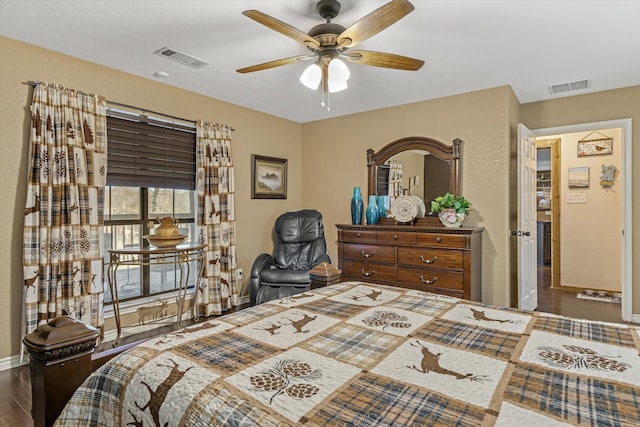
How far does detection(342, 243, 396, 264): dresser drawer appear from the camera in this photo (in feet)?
13.0

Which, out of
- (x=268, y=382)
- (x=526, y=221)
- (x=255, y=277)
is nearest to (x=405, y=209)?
(x=526, y=221)

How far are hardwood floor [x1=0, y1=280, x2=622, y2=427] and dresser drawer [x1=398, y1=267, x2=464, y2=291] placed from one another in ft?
5.37

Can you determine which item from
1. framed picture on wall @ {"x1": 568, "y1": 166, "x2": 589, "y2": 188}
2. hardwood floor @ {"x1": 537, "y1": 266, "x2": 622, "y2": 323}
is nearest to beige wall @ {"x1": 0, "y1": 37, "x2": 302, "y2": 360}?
hardwood floor @ {"x1": 537, "y1": 266, "x2": 622, "y2": 323}

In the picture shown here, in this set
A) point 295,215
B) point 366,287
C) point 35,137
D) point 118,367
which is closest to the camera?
point 118,367

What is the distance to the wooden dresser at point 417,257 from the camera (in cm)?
352

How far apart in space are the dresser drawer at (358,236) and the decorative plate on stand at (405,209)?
0.36 meters

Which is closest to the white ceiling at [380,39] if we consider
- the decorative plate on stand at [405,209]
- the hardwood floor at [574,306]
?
the decorative plate on stand at [405,209]

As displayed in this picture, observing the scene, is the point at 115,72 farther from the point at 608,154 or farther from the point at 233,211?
the point at 608,154

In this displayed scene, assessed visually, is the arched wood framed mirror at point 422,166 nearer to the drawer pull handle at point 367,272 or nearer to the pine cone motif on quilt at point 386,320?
the drawer pull handle at point 367,272

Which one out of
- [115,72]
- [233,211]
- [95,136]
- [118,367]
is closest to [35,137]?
[95,136]

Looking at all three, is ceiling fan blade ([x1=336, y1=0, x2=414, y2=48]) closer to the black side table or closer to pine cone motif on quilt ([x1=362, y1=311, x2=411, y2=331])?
pine cone motif on quilt ([x1=362, y1=311, x2=411, y2=331])

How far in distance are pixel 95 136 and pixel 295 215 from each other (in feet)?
7.55

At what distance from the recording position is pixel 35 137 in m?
2.77

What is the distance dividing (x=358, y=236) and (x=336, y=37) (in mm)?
2456
